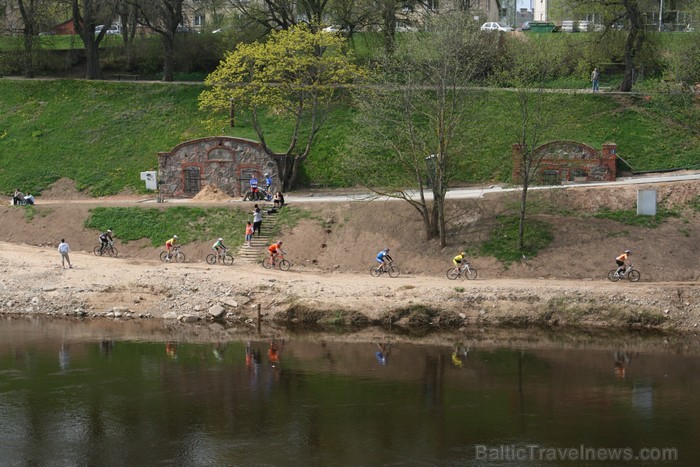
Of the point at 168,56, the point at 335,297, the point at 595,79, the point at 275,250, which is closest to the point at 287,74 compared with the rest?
the point at 275,250

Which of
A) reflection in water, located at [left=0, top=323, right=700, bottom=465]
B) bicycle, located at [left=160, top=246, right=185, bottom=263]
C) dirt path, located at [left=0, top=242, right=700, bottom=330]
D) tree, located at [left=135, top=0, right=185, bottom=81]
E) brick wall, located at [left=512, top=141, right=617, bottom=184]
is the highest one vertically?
tree, located at [left=135, top=0, right=185, bottom=81]

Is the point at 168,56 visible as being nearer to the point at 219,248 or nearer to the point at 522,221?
the point at 219,248

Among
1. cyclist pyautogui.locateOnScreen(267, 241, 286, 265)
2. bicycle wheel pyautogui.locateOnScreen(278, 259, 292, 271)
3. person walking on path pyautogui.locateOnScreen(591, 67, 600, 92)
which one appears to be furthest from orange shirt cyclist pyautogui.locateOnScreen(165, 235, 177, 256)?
person walking on path pyautogui.locateOnScreen(591, 67, 600, 92)

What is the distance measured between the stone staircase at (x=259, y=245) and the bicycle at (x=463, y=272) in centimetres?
1139

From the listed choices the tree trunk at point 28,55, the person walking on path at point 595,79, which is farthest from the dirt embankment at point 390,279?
the tree trunk at point 28,55

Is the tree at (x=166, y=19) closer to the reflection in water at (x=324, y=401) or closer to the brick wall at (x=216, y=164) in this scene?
the brick wall at (x=216, y=164)

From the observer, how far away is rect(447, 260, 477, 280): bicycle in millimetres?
49906

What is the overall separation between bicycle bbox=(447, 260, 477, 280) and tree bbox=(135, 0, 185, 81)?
1643 inches

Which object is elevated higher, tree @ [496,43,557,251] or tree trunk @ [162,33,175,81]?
tree trunk @ [162,33,175,81]

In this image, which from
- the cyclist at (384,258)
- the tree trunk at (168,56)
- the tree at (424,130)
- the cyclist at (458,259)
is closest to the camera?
the cyclist at (458,259)

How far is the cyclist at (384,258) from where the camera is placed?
166 ft

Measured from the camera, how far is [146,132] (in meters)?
74.6

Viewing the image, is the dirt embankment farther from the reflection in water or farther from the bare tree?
the bare tree

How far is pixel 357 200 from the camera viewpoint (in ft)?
192
